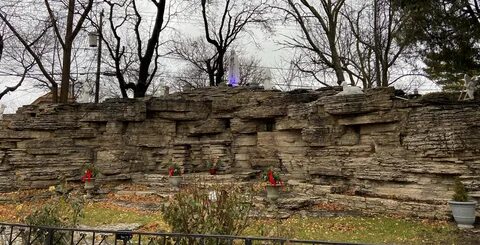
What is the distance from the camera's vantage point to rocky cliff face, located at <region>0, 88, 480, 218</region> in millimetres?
9836

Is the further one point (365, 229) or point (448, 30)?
point (448, 30)

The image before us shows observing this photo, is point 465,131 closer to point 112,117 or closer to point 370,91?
point 370,91

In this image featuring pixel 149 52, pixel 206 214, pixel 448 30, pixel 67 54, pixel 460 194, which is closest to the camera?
pixel 206 214

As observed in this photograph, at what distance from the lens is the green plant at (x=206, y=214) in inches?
203

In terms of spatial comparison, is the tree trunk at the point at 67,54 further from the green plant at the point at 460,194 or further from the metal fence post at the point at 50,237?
the green plant at the point at 460,194

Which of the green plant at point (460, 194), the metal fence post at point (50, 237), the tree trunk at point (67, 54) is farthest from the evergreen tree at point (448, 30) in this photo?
the tree trunk at point (67, 54)

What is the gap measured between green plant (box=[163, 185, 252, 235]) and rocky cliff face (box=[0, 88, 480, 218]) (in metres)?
6.21

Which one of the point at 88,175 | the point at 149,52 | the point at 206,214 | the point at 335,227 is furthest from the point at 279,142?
the point at 206,214

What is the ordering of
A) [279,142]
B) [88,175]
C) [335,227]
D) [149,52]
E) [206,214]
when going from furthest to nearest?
[149,52] → [279,142] → [88,175] → [335,227] → [206,214]

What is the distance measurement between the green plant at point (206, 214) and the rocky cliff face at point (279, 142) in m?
6.21

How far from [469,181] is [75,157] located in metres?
13.8

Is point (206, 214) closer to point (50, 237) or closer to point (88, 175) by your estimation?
point (50, 237)

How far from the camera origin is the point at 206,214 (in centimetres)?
540

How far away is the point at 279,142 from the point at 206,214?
9.85 metres
